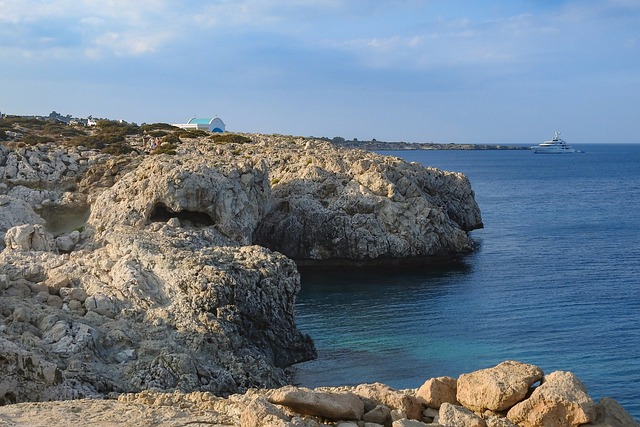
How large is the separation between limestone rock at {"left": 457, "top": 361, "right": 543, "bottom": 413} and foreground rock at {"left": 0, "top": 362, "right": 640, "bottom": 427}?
6.5 inches

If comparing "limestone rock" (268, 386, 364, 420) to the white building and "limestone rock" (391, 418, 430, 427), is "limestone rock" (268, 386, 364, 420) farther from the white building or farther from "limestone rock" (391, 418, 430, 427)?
the white building

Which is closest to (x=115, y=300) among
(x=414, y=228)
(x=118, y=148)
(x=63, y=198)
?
(x=63, y=198)

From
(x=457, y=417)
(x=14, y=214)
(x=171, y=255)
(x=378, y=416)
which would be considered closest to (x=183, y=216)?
(x=14, y=214)

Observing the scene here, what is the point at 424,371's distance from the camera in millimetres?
30797

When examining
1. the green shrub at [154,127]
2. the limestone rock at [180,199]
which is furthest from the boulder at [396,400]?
the green shrub at [154,127]

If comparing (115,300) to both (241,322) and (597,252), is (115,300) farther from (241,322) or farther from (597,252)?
(597,252)

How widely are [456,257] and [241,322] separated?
35.6 meters

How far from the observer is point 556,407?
13445 millimetres

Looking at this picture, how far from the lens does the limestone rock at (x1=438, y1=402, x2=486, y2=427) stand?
44.3 ft

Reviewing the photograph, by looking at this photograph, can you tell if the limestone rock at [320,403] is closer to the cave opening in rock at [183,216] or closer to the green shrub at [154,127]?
the cave opening in rock at [183,216]

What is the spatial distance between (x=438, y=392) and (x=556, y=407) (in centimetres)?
246

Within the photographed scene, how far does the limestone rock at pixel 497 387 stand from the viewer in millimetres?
14117

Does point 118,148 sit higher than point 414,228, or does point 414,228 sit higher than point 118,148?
point 118,148

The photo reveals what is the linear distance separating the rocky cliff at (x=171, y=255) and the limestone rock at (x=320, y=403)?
8574 mm
